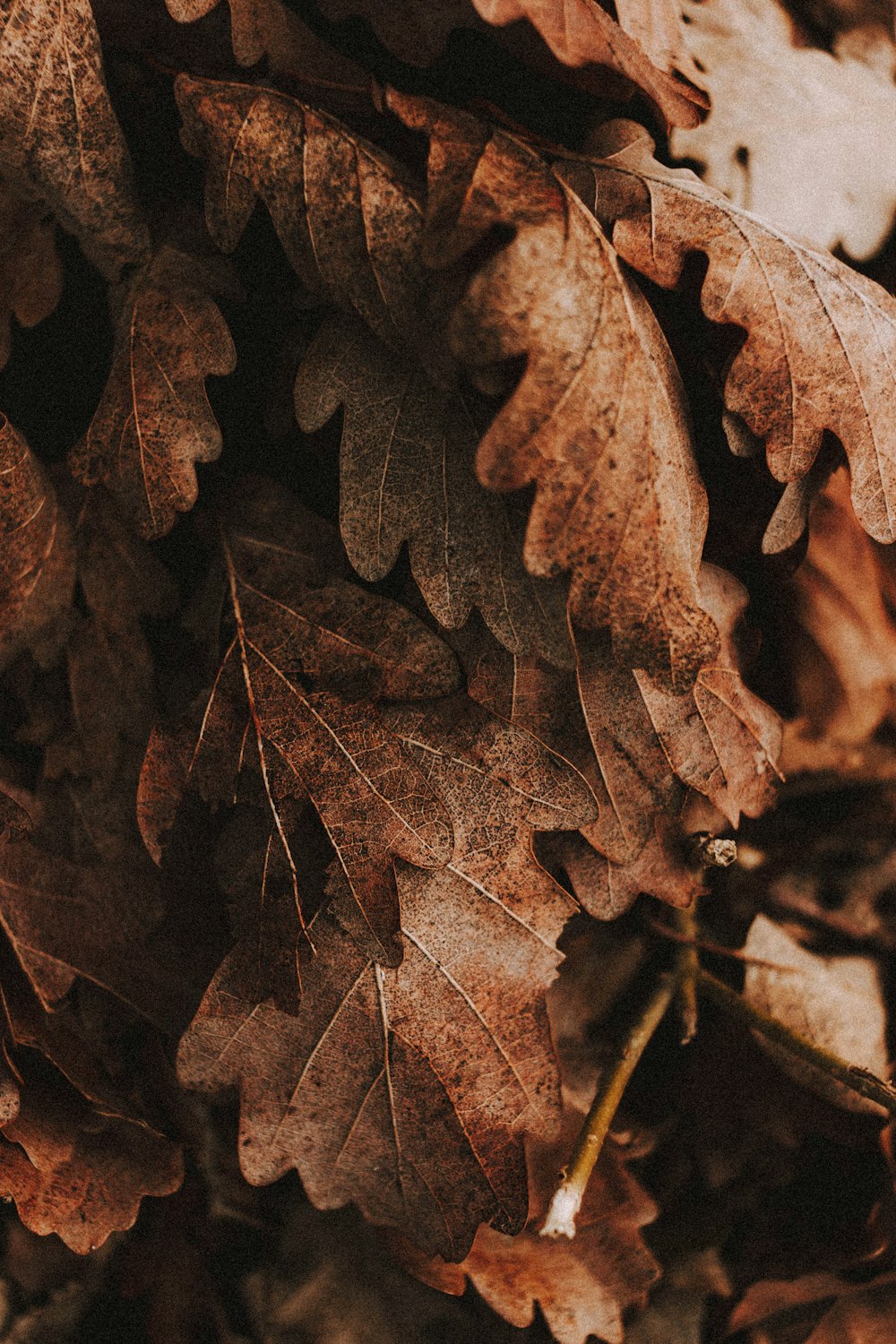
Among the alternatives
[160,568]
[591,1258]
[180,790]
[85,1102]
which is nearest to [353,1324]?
[591,1258]

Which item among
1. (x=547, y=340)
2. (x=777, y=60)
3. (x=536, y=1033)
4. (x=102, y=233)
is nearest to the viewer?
(x=547, y=340)

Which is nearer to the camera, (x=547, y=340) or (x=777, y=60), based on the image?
(x=547, y=340)

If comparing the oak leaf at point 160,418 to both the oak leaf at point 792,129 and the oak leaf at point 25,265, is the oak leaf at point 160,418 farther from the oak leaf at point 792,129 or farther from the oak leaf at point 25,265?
the oak leaf at point 792,129

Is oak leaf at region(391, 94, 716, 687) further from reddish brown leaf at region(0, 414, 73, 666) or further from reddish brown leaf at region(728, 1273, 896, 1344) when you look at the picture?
reddish brown leaf at region(728, 1273, 896, 1344)

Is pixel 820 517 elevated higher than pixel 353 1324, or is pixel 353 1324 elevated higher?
pixel 820 517

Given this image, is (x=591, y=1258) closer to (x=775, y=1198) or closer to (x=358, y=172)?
(x=775, y=1198)

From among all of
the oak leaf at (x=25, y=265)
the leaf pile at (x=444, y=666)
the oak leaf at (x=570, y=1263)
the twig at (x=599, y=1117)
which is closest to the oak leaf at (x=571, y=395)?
the leaf pile at (x=444, y=666)

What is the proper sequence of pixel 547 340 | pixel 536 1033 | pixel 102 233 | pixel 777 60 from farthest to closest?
pixel 777 60 < pixel 536 1033 < pixel 102 233 < pixel 547 340
